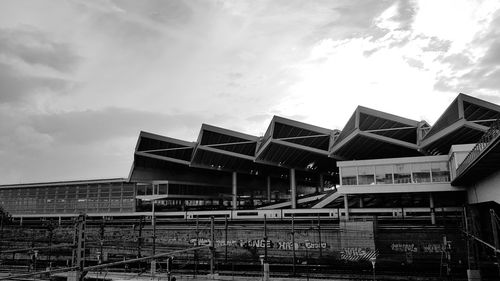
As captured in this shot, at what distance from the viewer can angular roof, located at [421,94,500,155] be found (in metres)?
35.7

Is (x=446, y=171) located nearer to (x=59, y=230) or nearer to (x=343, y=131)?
(x=343, y=131)

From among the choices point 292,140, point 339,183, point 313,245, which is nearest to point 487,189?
point 313,245

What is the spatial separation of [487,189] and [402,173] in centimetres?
1513

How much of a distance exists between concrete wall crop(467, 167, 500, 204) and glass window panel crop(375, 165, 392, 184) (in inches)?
335

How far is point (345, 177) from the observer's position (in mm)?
44156

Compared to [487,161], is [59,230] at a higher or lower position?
lower

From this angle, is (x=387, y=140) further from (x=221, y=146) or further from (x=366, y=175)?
(x=221, y=146)

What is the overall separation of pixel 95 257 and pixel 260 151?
23.8m

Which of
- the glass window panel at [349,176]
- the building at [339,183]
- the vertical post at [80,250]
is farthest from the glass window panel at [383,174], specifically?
the vertical post at [80,250]

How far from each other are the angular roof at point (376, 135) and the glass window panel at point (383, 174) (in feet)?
10.1

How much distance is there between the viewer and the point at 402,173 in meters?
41.7

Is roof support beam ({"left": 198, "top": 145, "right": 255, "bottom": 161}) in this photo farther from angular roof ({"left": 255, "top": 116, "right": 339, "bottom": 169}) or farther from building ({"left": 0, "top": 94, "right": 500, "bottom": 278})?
angular roof ({"left": 255, "top": 116, "right": 339, "bottom": 169})

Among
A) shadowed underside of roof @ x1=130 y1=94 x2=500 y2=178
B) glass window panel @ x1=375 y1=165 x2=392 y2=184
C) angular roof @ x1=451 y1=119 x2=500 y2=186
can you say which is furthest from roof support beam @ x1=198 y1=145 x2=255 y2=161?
angular roof @ x1=451 y1=119 x2=500 y2=186

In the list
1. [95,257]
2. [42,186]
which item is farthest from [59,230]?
[42,186]
